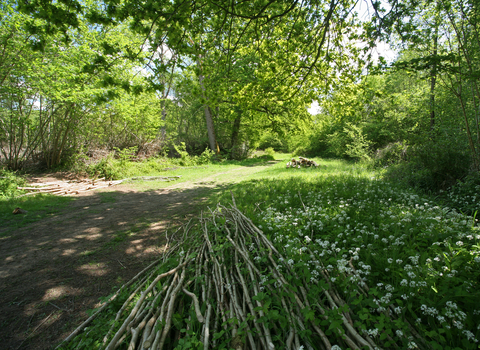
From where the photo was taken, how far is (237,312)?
1.86 metres

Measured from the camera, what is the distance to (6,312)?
2441mm

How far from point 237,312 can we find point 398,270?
161 cm

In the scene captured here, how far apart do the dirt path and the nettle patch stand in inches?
91.9

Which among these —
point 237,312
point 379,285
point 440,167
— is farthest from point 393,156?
point 237,312

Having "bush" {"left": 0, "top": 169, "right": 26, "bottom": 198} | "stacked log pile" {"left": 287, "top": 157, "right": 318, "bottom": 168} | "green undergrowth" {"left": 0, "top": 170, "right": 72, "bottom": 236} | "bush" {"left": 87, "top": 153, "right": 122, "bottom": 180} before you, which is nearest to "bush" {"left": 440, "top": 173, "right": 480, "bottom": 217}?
"stacked log pile" {"left": 287, "top": 157, "right": 318, "bottom": 168}

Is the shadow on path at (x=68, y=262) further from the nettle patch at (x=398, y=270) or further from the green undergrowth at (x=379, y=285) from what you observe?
the nettle patch at (x=398, y=270)

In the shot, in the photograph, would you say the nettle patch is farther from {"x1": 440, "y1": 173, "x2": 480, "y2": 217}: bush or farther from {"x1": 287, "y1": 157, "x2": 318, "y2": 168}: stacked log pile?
{"x1": 287, "y1": 157, "x2": 318, "y2": 168}: stacked log pile

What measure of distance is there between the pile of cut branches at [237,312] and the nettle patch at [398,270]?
0.16 feet

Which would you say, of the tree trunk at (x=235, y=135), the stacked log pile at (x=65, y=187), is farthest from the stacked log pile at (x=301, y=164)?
the tree trunk at (x=235, y=135)

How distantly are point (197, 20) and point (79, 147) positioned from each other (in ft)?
39.3

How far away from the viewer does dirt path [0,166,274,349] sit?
230 centimetres

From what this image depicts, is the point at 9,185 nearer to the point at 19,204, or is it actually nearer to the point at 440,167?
the point at 19,204

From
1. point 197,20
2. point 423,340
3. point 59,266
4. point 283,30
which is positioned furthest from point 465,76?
point 59,266

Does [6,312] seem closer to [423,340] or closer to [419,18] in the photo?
[423,340]
